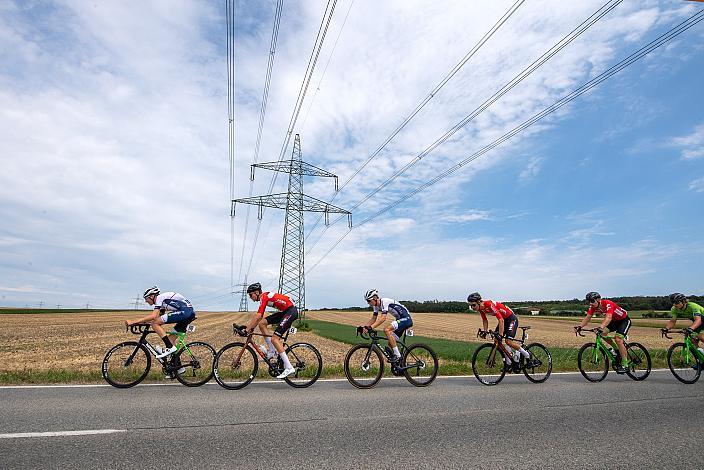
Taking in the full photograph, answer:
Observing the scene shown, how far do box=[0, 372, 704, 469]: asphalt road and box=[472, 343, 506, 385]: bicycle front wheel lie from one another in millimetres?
1028

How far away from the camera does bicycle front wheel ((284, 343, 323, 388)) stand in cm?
941

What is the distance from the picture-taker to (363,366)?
9453 millimetres

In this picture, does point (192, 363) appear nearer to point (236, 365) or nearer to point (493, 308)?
point (236, 365)

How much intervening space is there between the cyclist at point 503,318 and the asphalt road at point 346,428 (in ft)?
4.71

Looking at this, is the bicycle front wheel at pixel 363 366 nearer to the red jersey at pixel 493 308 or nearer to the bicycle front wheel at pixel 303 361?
the bicycle front wheel at pixel 303 361

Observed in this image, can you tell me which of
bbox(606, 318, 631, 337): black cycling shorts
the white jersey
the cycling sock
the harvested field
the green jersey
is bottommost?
the harvested field

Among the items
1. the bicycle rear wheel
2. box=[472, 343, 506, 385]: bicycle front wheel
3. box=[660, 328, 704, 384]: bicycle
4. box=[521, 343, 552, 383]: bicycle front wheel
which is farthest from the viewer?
box=[660, 328, 704, 384]: bicycle

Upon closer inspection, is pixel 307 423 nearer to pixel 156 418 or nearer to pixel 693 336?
pixel 156 418

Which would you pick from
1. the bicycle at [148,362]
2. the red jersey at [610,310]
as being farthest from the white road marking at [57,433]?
the red jersey at [610,310]

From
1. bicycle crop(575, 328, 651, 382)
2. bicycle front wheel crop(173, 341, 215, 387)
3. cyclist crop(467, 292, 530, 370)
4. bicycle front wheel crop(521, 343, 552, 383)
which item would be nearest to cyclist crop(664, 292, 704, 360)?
bicycle crop(575, 328, 651, 382)

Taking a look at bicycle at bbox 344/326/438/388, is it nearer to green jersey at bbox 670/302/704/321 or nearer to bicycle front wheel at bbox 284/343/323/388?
bicycle front wheel at bbox 284/343/323/388

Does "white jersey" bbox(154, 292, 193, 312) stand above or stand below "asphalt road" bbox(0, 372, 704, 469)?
above

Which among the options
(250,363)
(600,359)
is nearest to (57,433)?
(250,363)

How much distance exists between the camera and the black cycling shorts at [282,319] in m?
9.41
